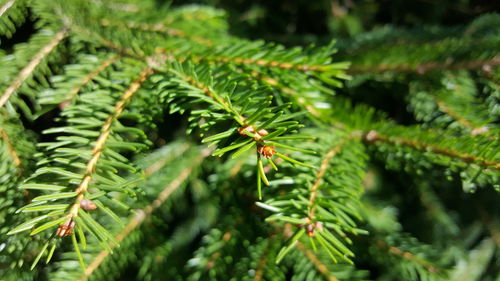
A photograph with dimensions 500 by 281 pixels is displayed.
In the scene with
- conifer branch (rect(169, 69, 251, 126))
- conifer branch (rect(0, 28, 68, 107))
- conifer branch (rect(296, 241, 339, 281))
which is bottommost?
conifer branch (rect(296, 241, 339, 281))

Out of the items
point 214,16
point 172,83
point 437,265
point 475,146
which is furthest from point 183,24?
point 437,265

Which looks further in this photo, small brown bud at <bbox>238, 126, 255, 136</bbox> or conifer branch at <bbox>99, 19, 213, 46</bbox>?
conifer branch at <bbox>99, 19, 213, 46</bbox>

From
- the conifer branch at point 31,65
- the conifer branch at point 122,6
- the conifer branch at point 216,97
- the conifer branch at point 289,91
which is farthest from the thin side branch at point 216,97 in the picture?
the conifer branch at point 122,6

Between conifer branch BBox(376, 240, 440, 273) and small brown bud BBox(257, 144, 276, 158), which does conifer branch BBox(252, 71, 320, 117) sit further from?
conifer branch BBox(376, 240, 440, 273)

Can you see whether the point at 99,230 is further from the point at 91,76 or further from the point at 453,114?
the point at 453,114

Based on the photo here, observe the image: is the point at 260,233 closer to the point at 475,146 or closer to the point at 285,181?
the point at 285,181

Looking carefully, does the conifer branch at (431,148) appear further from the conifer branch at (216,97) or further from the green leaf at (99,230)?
the green leaf at (99,230)

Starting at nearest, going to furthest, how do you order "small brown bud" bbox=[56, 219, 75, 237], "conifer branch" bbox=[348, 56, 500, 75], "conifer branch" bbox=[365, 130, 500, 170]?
1. "small brown bud" bbox=[56, 219, 75, 237]
2. "conifer branch" bbox=[365, 130, 500, 170]
3. "conifer branch" bbox=[348, 56, 500, 75]

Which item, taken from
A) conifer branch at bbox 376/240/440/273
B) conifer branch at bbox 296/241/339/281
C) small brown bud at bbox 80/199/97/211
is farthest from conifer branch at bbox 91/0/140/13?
conifer branch at bbox 376/240/440/273
